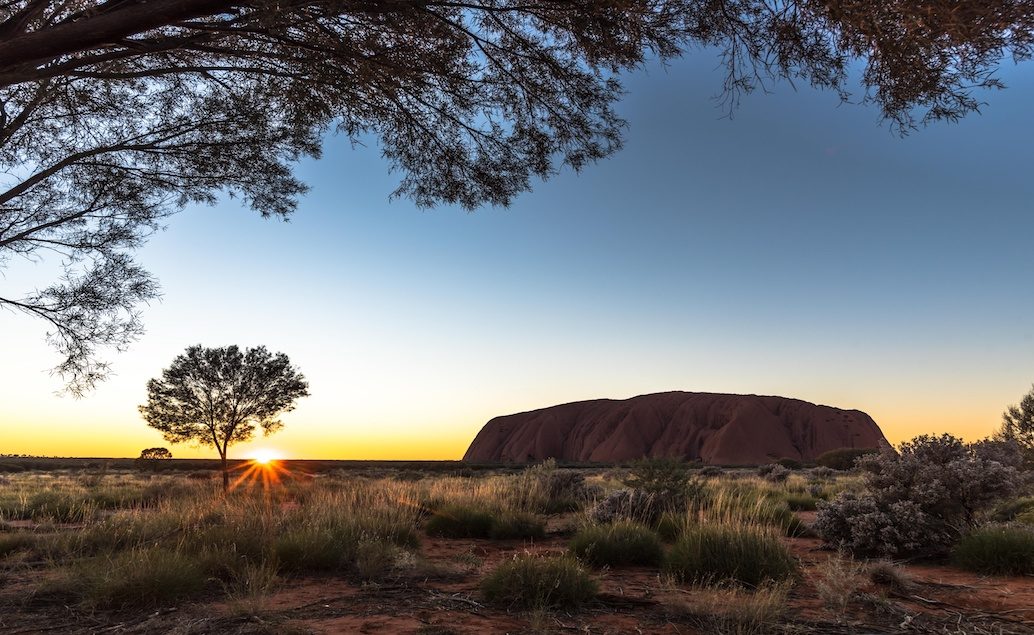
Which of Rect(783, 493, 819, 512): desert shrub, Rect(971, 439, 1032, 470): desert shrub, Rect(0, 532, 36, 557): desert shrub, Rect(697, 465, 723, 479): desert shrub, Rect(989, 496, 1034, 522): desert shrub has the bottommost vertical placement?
Rect(697, 465, 723, 479): desert shrub

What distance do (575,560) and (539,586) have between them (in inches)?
39.4

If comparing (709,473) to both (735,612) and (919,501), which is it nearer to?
(919,501)

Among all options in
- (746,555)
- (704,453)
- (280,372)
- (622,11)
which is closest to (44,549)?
(746,555)

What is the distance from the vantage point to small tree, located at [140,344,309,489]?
974 inches

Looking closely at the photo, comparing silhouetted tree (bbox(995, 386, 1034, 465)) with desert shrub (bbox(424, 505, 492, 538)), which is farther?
silhouetted tree (bbox(995, 386, 1034, 465))

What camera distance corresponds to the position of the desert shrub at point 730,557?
584cm

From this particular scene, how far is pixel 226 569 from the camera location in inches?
242

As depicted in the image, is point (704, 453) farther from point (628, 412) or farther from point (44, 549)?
point (44, 549)

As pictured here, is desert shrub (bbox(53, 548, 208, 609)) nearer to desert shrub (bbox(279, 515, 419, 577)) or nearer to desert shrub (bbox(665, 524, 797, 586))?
desert shrub (bbox(279, 515, 419, 577))

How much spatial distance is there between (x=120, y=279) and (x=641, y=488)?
384 inches

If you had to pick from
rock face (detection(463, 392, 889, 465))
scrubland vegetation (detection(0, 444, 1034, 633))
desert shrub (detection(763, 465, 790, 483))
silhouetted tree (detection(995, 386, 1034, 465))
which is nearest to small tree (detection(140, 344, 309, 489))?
scrubland vegetation (detection(0, 444, 1034, 633))

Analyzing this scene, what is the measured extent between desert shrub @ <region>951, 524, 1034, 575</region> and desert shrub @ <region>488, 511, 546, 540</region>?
19.0 feet

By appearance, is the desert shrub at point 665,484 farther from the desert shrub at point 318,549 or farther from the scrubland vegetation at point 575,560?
the desert shrub at point 318,549

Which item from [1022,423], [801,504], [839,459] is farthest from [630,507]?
[839,459]
